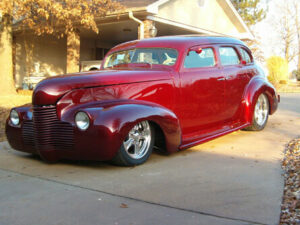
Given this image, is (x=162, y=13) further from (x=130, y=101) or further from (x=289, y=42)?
(x=289, y=42)

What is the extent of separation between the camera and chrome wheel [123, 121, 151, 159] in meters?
3.88

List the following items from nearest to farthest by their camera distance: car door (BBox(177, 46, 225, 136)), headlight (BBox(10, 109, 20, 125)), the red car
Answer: the red car < headlight (BBox(10, 109, 20, 125)) < car door (BBox(177, 46, 225, 136))

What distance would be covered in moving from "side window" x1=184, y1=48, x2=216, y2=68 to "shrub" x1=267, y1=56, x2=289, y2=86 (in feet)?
50.5

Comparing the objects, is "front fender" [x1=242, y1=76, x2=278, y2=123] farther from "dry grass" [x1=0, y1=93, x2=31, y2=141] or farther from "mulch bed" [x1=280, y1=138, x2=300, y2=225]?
"dry grass" [x1=0, y1=93, x2=31, y2=141]

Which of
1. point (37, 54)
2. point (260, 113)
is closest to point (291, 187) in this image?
point (260, 113)

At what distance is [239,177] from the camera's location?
3.43 metres

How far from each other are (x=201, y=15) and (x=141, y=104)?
1372cm

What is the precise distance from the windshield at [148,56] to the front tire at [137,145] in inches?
43.7

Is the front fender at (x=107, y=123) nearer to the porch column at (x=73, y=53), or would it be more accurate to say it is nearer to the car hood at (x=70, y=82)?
the car hood at (x=70, y=82)

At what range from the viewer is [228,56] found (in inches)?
216

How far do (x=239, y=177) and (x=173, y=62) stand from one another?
189 cm

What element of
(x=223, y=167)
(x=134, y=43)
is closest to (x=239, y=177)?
(x=223, y=167)

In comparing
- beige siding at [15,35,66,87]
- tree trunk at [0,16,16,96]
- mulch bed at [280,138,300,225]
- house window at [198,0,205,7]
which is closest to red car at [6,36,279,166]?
mulch bed at [280,138,300,225]

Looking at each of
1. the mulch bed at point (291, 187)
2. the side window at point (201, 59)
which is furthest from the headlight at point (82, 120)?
the mulch bed at point (291, 187)
